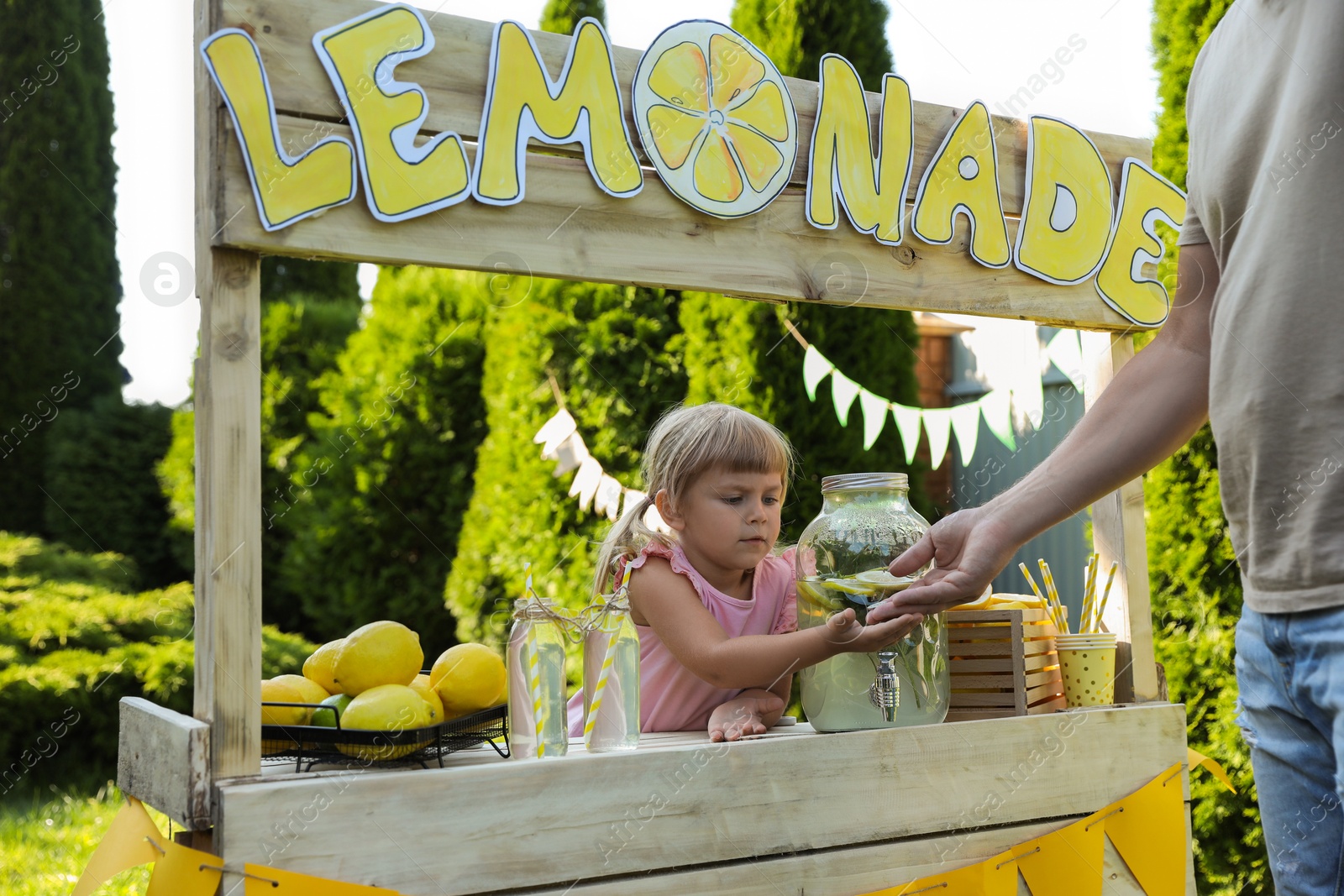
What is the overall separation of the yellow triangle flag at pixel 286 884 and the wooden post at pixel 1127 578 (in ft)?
5.14

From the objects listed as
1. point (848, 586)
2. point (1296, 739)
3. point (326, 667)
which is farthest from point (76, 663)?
point (1296, 739)

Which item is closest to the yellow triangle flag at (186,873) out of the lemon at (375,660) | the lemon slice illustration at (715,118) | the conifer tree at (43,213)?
the lemon at (375,660)

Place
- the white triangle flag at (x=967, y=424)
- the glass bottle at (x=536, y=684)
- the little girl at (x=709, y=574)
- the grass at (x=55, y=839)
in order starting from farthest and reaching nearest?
the grass at (x=55, y=839)
the white triangle flag at (x=967, y=424)
the little girl at (x=709, y=574)
the glass bottle at (x=536, y=684)

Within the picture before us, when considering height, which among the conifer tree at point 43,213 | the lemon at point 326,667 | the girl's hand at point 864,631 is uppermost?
the conifer tree at point 43,213

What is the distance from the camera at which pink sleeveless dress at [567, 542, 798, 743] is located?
206 centimetres

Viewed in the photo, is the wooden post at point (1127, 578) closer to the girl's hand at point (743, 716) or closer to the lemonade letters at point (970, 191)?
the lemonade letters at point (970, 191)

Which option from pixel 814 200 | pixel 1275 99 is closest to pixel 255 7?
pixel 814 200

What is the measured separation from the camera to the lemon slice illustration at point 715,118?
1.65m

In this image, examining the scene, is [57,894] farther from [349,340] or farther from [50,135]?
[50,135]

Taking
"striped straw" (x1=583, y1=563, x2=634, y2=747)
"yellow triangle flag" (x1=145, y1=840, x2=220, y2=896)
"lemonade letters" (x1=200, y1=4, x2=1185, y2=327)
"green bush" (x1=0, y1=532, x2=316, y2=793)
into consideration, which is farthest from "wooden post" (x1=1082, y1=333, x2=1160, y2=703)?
"green bush" (x1=0, y1=532, x2=316, y2=793)

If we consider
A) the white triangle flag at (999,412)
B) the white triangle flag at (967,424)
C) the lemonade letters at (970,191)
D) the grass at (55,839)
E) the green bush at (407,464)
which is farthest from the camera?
the green bush at (407,464)

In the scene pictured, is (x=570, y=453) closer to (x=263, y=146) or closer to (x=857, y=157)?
(x=857, y=157)

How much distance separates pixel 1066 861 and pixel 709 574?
83cm

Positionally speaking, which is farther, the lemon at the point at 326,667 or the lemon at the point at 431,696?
the lemon at the point at 326,667
